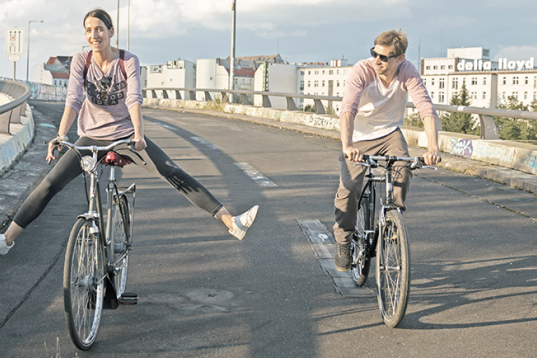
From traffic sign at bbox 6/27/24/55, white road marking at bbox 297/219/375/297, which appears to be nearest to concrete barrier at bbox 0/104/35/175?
white road marking at bbox 297/219/375/297

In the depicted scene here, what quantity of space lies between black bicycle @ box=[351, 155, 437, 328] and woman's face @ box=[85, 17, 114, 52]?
1912 millimetres

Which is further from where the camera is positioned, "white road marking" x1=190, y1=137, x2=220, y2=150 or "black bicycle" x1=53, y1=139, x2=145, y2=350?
"white road marking" x1=190, y1=137, x2=220, y2=150

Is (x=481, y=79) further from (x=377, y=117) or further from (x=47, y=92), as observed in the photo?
(x=377, y=117)

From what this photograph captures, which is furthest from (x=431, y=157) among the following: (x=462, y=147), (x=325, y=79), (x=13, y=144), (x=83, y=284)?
(x=325, y=79)

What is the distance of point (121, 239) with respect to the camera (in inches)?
169

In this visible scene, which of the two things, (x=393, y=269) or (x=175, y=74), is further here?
(x=175, y=74)

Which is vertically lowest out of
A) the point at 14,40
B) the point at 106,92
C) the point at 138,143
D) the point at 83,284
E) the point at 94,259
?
the point at 83,284

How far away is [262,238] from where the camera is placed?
20.2 ft

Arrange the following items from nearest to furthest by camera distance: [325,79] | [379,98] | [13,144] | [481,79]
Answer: [379,98] → [13,144] → [481,79] → [325,79]

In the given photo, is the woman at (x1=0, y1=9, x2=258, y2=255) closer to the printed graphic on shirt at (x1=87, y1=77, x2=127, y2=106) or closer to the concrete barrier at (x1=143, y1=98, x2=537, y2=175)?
the printed graphic on shirt at (x1=87, y1=77, x2=127, y2=106)

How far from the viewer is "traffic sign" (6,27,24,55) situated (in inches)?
1331

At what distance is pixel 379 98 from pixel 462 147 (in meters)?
7.69

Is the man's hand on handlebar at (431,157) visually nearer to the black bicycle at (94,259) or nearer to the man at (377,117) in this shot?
the man at (377,117)

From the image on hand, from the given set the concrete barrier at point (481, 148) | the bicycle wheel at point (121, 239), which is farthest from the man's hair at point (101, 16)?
the concrete barrier at point (481, 148)
